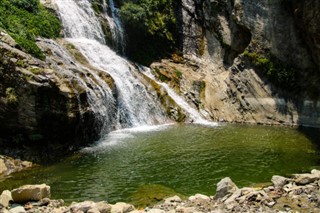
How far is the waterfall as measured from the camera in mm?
30250

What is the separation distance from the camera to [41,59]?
2422 centimetres

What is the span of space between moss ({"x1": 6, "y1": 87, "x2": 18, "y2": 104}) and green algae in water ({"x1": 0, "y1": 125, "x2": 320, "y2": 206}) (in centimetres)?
399

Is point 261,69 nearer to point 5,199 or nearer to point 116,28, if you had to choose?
point 116,28

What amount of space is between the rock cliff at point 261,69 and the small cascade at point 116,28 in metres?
4.29

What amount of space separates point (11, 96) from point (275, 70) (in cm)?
2322

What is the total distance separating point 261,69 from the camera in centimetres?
3478

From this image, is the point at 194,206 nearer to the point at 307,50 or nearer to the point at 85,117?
the point at 85,117

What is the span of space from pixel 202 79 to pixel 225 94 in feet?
10.9

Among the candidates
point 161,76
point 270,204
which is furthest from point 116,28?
point 270,204

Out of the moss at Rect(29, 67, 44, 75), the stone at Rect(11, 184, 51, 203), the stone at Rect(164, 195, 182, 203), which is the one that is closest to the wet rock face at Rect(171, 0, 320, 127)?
the moss at Rect(29, 67, 44, 75)

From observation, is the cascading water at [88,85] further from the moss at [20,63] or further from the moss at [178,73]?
the moss at [178,73]

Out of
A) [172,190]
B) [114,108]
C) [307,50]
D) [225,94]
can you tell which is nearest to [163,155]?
[172,190]

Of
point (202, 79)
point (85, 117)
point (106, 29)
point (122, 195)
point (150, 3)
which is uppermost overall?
point (150, 3)

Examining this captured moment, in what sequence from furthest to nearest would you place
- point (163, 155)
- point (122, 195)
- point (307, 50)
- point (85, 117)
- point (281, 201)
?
point (307, 50) → point (85, 117) → point (163, 155) → point (122, 195) → point (281, 201)
